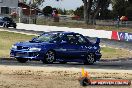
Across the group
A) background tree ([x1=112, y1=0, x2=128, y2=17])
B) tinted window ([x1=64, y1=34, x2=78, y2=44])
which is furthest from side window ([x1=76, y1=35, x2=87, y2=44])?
background tree ([x1=112, y1=0, x2=128, y2=17])

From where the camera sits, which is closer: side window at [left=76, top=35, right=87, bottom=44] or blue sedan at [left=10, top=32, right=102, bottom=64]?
blue sedan at [left=10, top=32, right=102, bottom=64]

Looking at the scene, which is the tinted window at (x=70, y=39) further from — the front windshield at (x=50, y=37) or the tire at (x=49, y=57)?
the tire at (x=49, y=57)

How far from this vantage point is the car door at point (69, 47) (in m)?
21.3

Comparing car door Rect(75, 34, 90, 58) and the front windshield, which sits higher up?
the front windshield

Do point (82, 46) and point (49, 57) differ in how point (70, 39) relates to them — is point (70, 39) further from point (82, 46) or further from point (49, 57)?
point (49, 57)

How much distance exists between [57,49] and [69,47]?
2.79ft

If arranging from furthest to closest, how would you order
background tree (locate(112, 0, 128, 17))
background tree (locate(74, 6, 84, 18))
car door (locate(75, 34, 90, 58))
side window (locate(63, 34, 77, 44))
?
1. background tree (locate(74, 6, 84, 18))
2. background tree (locate(112, 0, 128, 17))
3. car door (locate(75, 34, 90, 58))
4. side window (locate(63, 34, 77, 44))

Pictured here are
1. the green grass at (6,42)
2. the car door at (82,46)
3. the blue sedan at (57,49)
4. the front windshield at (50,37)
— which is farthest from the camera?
the green grass at (6,42)

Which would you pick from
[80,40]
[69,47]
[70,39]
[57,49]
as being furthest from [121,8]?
[57,49]

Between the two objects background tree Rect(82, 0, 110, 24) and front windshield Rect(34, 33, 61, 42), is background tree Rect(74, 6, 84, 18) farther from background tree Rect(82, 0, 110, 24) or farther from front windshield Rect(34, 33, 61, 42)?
front windshield Rect(34, 33, 61, 42)

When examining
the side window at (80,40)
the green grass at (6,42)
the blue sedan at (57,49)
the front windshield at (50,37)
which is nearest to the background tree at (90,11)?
the green grass at (6,42)

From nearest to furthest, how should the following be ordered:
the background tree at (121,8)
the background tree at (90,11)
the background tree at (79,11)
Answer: the background tree at (90,11)
the background tree at (121,8)
the background tree at (79,11)

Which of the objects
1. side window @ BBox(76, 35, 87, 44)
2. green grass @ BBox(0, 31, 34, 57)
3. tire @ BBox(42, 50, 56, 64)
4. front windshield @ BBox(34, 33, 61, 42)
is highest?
front windshield @ BBox(34, 33, 61, 42)

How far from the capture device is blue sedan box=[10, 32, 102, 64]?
20375 millimetres
